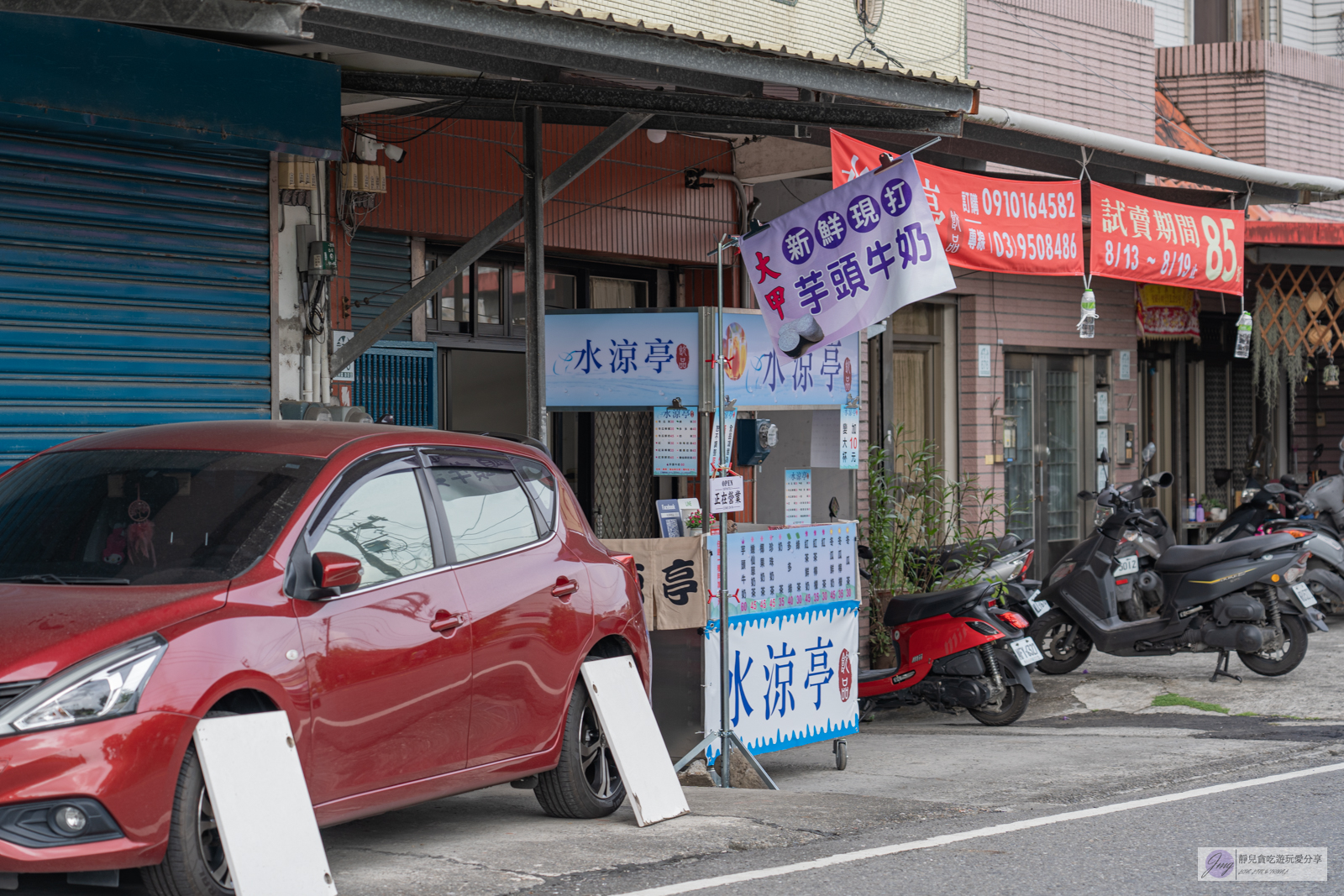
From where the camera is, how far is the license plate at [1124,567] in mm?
11969

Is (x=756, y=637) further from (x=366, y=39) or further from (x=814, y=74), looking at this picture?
(x=366, y=39)

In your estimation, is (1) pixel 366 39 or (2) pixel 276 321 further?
(2) pixel 276 321

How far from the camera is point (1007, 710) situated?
10.7 metres

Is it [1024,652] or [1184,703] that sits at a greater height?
[1024,652]

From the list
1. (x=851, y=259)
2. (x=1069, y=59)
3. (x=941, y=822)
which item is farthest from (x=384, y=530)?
(x=1069, y=59)

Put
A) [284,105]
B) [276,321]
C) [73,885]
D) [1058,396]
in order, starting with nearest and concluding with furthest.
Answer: [73,885]
[284,105]
[276,321]
[1058,396]

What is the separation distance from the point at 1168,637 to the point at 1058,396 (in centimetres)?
513

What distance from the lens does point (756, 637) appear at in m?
8.49

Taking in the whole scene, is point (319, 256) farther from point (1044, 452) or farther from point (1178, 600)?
point (1044, 452)

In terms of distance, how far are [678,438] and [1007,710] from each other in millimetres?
3034

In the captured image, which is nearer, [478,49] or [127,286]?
[478,49]

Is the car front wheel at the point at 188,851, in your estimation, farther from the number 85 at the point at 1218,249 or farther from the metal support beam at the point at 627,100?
the number 85 at the point at 1218,249

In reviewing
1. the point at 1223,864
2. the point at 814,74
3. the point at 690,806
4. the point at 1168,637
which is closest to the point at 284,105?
the point at 814,74

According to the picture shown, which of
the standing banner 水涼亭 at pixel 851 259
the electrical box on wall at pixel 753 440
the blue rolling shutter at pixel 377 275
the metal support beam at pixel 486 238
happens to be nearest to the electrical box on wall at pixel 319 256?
the metal support beam at pixel 486 238
